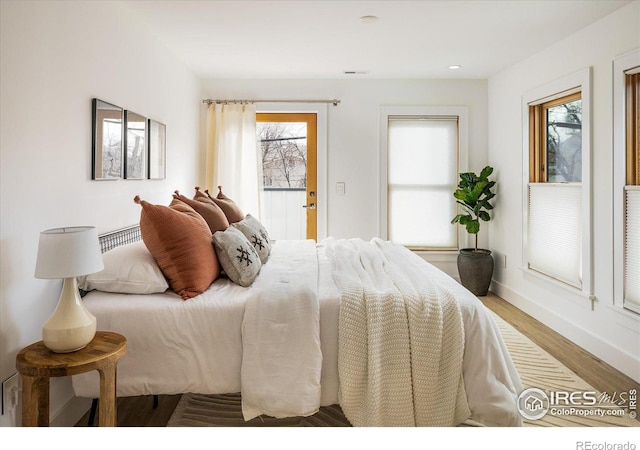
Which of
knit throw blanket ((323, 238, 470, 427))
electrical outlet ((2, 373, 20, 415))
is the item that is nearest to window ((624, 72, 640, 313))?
knit throw blanket ((323, 238, 470, 427))

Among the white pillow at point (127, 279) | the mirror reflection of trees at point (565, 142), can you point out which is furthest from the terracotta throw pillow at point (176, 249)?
the mirror reflection of trees at point (565, 142)

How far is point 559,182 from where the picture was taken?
3.81 meters

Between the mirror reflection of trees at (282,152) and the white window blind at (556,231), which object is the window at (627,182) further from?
the mirror reflection of trees at (282,152)

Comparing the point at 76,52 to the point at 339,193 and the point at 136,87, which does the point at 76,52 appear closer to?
the point at 136,87

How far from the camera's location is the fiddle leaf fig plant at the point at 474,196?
4699 millimetres

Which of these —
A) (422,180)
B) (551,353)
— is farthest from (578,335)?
A: (422,180)

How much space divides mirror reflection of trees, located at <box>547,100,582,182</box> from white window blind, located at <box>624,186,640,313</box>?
0.71 metres

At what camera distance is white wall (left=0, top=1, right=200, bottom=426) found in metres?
1.79

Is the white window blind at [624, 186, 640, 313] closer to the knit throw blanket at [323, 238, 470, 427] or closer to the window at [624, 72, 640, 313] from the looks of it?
the window at [624, 72, 640, 313]

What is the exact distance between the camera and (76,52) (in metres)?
2.30

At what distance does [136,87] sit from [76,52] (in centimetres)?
83

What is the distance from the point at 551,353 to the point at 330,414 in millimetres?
1899

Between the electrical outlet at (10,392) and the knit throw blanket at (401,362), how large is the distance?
138 cm
